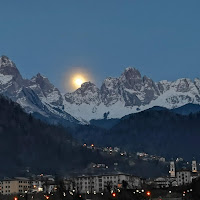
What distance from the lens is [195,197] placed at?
652 feet

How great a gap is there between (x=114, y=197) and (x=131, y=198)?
199 inches

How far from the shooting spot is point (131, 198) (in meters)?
199

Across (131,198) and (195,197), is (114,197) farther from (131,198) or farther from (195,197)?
(195,197)

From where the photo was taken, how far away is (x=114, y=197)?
646ft

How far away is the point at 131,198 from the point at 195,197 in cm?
1749

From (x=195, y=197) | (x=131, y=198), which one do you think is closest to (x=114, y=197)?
(x=131, y=198)

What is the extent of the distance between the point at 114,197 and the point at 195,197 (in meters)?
22.3
